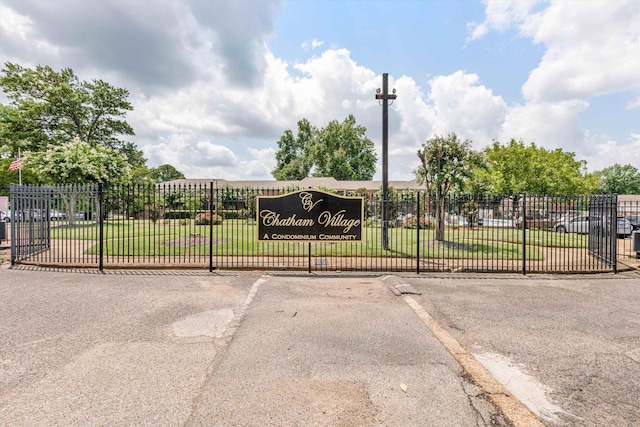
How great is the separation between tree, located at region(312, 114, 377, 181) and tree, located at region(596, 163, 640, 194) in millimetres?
69443

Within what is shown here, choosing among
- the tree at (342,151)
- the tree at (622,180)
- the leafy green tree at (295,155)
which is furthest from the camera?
the tree at (622,180)

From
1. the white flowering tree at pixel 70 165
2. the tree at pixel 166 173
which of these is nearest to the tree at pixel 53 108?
the white flowering tree at pixel 70 165

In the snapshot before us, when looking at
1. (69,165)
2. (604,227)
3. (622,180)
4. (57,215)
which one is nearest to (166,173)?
(69,165)

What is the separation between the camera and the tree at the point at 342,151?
57.2m

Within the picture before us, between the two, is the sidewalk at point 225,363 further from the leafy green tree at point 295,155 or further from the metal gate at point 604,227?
the leafy green tree at point 295,155

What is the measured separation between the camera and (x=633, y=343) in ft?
14.0

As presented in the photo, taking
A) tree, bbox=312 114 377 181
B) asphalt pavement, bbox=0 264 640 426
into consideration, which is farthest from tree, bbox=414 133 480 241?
tree, bbox=312 114 377 181

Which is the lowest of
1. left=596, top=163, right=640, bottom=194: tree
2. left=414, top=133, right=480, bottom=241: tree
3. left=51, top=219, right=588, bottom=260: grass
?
left=51, top=219, right=588, bottom=260: grass

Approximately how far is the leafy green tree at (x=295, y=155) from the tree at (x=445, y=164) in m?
50.1

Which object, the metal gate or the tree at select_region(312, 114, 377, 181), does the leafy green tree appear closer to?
the tree at select_region(312, 114, 377, 181)

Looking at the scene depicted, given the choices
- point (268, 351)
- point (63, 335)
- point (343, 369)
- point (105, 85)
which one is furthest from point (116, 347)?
point (105, 85)

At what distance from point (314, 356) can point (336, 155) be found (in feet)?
179

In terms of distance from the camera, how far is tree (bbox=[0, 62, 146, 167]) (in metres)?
30.1

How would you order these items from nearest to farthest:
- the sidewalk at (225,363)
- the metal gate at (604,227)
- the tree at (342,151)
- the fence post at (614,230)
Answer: the sidewalk at (225,363), the fence post at (614,230), the metal gate at (604,227), the tree at (342,151)
